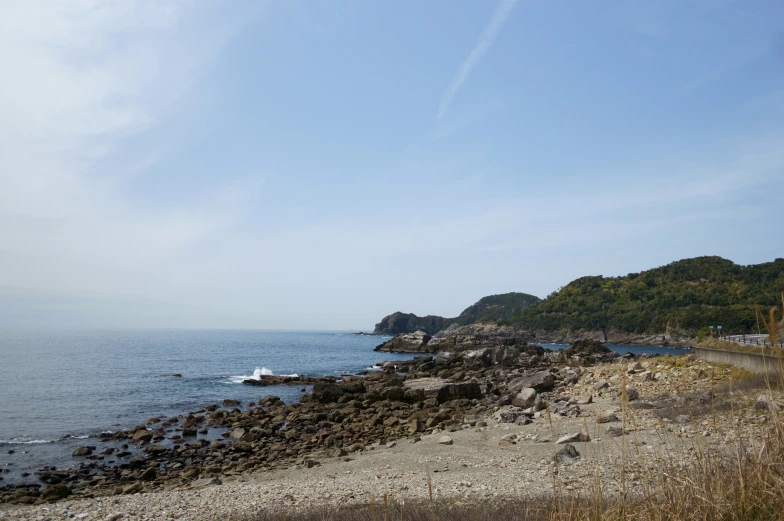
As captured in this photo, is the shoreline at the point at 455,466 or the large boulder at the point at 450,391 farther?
the large boulder at the point at 450,391

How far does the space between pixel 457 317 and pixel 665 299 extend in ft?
295

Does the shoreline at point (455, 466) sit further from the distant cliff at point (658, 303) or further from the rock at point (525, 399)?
the distant cliff at point (658, 303)

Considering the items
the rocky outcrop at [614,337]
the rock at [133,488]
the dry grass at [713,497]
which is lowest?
the rocky outcrop at [614,337]

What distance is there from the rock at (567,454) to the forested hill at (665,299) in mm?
66736

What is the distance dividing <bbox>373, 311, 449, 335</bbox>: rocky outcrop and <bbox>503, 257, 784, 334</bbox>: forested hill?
50165 mm

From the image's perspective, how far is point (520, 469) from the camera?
1062cm

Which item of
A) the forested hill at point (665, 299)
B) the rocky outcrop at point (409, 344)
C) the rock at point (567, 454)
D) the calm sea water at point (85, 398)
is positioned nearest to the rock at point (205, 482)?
the calm sea water at point (85, 398)

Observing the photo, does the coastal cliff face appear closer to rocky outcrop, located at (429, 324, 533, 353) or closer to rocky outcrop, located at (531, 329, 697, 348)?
rocky outcrop, located at (429, 324, 533, 353)

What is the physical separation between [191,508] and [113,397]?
27152 millimetres

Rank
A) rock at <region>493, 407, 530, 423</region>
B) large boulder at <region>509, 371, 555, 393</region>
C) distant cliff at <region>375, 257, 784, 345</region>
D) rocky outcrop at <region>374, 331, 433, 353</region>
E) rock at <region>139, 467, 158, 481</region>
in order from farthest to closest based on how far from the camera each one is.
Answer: rocky outcrop at <region>374, 331, 433, 353</region> → distant cliff at <region>375, 257, 784, 345</region> → large boulder at <region>509, 371, 555, 393</region> → rock at <region>493, 407, 530, 423</region> → rock at <region>139, 467, 158, 481</region>

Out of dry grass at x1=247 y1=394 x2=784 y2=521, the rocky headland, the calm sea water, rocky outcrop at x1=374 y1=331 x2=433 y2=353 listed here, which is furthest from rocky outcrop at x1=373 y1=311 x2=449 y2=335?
dry grass at x1=247 y1=394 x2=784 y2=521

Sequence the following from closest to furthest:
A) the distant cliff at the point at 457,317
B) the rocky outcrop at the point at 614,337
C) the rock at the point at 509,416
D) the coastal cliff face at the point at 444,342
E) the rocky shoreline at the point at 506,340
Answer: the rock at the point at 509,416
the coastal cliff face at the point at 444,342
the rocky shoreline at the point at 506,340
the rocky outcrop at the point at 614,337
the distant cliff at the point at 457,317

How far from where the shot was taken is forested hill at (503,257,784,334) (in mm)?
75125

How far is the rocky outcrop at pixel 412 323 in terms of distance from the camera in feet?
566
